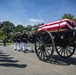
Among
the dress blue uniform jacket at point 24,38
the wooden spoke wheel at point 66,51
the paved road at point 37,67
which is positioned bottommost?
the paved road at point 37,67

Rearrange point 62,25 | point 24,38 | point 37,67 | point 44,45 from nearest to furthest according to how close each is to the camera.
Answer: point 37,67, point 62,25, point 44,45, point 24,38

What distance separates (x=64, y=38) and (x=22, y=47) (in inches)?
302

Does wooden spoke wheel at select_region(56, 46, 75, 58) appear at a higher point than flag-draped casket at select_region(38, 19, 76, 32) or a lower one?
lower

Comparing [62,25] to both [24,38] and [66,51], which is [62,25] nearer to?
[66,51]

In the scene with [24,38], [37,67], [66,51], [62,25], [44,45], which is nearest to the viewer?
[37,67]

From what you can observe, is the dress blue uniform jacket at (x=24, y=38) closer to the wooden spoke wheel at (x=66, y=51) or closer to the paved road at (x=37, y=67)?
the wooden spoke wheel at (x=66, y=51)

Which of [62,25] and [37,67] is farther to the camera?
[62,25]

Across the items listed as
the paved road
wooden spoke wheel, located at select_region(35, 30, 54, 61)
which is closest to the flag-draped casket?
wooden spoke wheel, located at select_region(35, 30, 54, 61)

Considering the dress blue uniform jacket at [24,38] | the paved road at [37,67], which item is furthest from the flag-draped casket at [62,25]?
the dress blue uniform jacket at [24,38]

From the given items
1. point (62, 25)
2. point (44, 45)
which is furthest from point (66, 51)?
point (62, 25)

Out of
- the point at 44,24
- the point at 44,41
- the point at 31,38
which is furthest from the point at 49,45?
the point at 31,38

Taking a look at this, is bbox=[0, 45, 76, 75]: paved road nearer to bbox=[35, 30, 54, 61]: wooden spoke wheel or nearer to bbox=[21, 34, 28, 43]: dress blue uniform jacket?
bbox=[35, 30, 54, 61]: wooden spoke wheel

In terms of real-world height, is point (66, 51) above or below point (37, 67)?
above

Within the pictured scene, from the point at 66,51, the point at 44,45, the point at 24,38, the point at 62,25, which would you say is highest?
the point at 62,25
